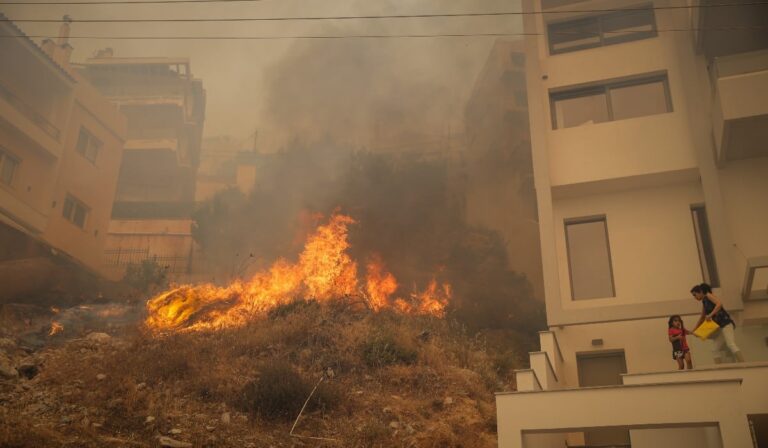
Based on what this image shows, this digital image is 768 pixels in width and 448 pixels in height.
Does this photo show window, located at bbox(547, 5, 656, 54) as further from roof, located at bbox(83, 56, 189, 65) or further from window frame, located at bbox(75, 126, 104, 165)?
roof, located at bbox(83, 56, 189, 65)

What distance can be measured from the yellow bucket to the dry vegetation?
5267 millimetres

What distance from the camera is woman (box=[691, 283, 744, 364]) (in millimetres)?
9227

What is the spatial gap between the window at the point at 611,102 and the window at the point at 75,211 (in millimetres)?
23145

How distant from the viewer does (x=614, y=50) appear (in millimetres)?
14812

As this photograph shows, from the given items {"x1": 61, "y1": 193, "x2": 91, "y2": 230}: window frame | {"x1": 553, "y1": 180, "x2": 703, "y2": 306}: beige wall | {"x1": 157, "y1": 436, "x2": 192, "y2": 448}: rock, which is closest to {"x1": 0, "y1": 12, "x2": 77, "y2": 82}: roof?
{"x1": 61, "y1": 193, "x2": 91, "y2": 230}: window frame

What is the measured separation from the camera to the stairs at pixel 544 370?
9296 mm

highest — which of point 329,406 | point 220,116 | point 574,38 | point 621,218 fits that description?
point 220,116

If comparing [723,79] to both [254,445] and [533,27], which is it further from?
[254,445]

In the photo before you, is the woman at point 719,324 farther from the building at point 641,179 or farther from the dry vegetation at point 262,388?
the dry vegetation at point 262,388

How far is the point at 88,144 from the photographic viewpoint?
29.9 m

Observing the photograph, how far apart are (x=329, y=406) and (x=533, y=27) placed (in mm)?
10863

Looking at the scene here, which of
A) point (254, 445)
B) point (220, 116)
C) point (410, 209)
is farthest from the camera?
point (220, 116)

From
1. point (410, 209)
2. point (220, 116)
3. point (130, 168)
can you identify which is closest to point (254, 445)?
point (410, 209)

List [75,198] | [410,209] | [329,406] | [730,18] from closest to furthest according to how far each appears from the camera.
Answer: [730,18] → [329,406] → [75,198] → [410,209]
